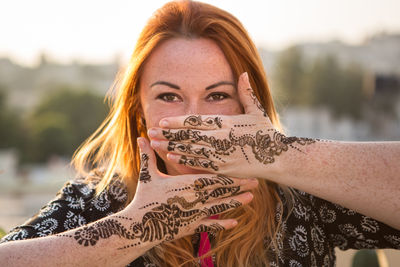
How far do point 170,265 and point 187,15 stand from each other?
1355mm

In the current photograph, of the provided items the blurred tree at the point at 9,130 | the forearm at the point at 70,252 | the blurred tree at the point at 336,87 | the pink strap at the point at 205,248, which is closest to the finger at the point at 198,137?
the forearm at the point at 70,252

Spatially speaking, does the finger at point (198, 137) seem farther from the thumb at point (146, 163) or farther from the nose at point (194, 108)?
the nose at point (194, 108)

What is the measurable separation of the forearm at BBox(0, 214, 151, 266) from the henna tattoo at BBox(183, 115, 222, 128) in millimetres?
527

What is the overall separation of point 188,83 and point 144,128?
21.0 inches

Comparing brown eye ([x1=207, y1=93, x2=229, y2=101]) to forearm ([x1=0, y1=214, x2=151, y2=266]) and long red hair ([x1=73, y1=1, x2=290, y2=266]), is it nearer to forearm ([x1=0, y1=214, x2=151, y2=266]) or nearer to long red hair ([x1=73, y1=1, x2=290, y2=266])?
long red hair ([x1=73, y1=1, x2=290, y2=266])

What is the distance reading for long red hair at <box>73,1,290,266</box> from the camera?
2246 millimetres

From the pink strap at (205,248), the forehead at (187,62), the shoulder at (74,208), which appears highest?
the forehead at (187,62)

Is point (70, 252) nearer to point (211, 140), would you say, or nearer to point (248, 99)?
point (211, 140)

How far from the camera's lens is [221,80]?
7.39 feet

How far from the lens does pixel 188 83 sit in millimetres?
2205

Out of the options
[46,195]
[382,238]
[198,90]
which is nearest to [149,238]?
[198,90]

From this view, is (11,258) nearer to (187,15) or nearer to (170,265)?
(170,265)

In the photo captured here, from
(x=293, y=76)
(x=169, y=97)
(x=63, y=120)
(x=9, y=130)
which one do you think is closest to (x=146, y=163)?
(x=169, y=97)

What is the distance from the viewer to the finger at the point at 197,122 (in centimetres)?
198
